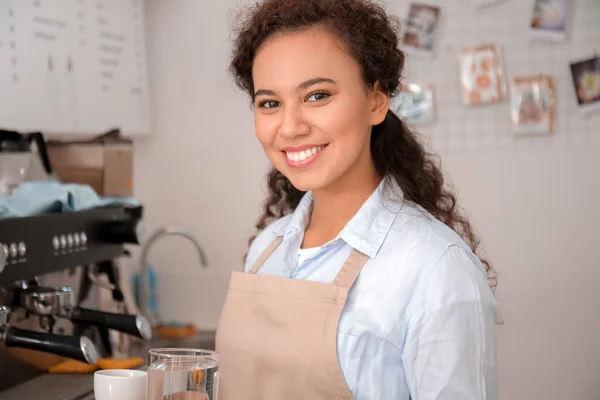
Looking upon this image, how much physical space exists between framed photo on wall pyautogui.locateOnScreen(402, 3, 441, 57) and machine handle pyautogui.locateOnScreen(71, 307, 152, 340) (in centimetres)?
150

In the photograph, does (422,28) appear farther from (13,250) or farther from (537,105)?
(13,250)

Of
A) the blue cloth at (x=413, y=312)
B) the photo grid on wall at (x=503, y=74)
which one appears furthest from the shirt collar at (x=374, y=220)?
Answer: the photo grid on wall at (x=503, y=74)

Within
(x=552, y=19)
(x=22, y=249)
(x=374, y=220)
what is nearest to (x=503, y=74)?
(x=552, y=19)

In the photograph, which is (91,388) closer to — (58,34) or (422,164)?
(422,164)

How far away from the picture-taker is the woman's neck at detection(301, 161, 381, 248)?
1383 millimetres

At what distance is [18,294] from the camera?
5.08ft

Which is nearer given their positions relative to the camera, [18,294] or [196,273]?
[18,294]

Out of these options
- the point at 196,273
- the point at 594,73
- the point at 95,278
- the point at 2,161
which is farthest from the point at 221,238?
the point at 594,73

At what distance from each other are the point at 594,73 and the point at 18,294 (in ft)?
6.27

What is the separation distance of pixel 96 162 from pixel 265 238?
72cm

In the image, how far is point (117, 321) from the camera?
60.7 inches

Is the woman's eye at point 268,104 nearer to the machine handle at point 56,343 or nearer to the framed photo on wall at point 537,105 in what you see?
the machine handle at point 56,343

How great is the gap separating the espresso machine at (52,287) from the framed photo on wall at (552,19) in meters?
1.48

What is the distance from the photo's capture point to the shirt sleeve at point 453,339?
1131mm
